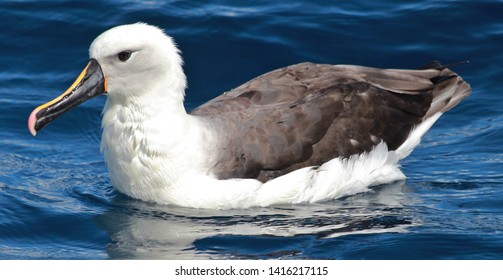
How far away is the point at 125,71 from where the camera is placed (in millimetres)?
9719

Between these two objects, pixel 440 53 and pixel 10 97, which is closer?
pixel 10 97

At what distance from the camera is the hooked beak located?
379 inches

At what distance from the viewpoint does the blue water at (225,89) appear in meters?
9.41

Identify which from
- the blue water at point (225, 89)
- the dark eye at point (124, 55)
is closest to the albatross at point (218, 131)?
the dark eye at point (124, 55)

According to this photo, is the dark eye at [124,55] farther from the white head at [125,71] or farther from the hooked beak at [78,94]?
the hooked beak at [78,94]

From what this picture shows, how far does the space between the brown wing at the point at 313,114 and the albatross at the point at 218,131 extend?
1cm

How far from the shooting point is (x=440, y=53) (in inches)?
547

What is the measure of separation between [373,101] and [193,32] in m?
4.03

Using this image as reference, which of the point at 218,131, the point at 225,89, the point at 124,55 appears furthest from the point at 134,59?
the point at 225,89

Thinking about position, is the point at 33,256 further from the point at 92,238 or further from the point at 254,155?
the point at 254,155

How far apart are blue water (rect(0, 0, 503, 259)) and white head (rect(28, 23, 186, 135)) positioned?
1.06m

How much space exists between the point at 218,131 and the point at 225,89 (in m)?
3.45

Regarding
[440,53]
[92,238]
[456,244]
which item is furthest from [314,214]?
[440,53]

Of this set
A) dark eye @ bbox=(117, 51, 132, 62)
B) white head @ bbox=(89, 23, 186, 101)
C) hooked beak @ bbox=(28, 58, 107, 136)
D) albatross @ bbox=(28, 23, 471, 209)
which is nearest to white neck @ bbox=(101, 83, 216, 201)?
albatross @ bbox=(28, 23, 471, 209)
